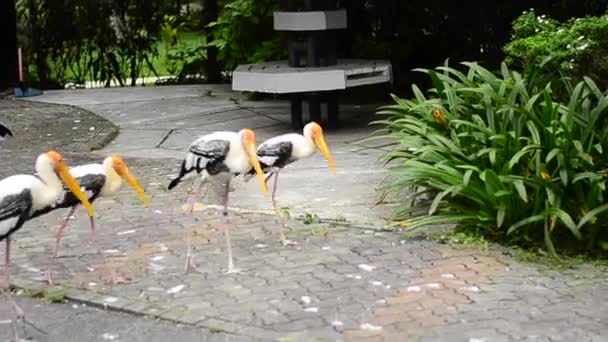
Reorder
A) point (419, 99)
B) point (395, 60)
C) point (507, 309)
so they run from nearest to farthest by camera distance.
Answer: point (507, 309) < point (419, 99) < point (395, 60)

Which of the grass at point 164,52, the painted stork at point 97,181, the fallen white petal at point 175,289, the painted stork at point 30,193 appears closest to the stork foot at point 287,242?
the fallen white petal at point 175,289

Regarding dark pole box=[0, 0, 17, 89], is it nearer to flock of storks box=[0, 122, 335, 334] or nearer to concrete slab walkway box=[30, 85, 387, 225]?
concrete slab walkway box=[30, 85, 387, 225]

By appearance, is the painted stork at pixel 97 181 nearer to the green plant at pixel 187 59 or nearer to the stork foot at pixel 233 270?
the stork foot at pixel 233 270

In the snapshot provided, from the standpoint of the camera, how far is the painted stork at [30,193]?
524 cm

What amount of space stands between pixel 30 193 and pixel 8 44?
32.8ft

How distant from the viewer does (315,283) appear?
588 cm

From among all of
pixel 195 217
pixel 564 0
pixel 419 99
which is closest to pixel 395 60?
pixel 564 0

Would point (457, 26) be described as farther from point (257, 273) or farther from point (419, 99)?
point (257, 273)

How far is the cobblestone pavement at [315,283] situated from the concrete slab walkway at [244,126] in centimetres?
60

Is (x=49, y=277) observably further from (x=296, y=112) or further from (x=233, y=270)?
(x=296, y=112)

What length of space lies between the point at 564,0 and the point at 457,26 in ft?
7.14

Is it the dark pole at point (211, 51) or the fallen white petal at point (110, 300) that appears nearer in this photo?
the fallen white petal at point (110, 300)

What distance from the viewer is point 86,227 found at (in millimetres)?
7301

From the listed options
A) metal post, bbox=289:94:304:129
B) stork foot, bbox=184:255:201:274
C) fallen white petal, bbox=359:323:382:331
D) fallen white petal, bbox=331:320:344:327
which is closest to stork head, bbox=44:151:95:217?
A: stork foot, bbox=184:255:201:274
